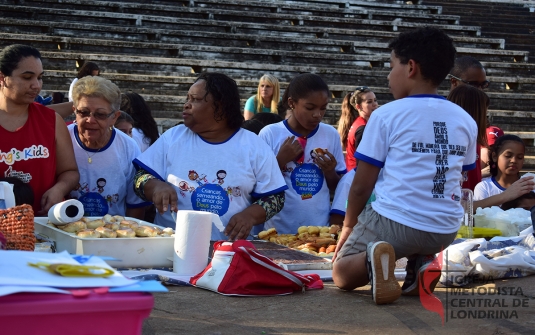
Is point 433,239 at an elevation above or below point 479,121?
below

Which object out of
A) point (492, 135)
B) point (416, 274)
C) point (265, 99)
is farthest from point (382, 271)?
point (265, 99)

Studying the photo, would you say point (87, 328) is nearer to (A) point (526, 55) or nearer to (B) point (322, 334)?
(B) point (322, 334)

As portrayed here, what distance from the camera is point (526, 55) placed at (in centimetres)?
1304

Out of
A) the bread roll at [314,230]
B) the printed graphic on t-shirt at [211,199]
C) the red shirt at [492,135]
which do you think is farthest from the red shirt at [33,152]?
the red shirt at [492,135]

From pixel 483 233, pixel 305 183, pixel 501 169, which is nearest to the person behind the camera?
pixel 483 233

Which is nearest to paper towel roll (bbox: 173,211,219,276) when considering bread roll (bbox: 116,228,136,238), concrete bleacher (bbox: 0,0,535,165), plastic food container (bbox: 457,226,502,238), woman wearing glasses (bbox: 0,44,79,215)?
bread roll (bbox: 116,228,136,238)

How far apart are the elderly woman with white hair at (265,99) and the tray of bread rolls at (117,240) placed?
203 inches

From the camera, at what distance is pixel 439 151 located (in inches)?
119

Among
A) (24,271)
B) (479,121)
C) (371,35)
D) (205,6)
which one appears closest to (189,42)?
(205,6)

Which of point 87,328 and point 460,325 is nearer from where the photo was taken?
point 87,328

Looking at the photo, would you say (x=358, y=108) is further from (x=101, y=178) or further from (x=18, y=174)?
(x=18, y=174)

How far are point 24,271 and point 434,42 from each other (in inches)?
90.8

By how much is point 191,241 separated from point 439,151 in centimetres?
118

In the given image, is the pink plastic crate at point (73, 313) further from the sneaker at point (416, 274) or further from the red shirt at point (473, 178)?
the red shirt at point (473, 178)
